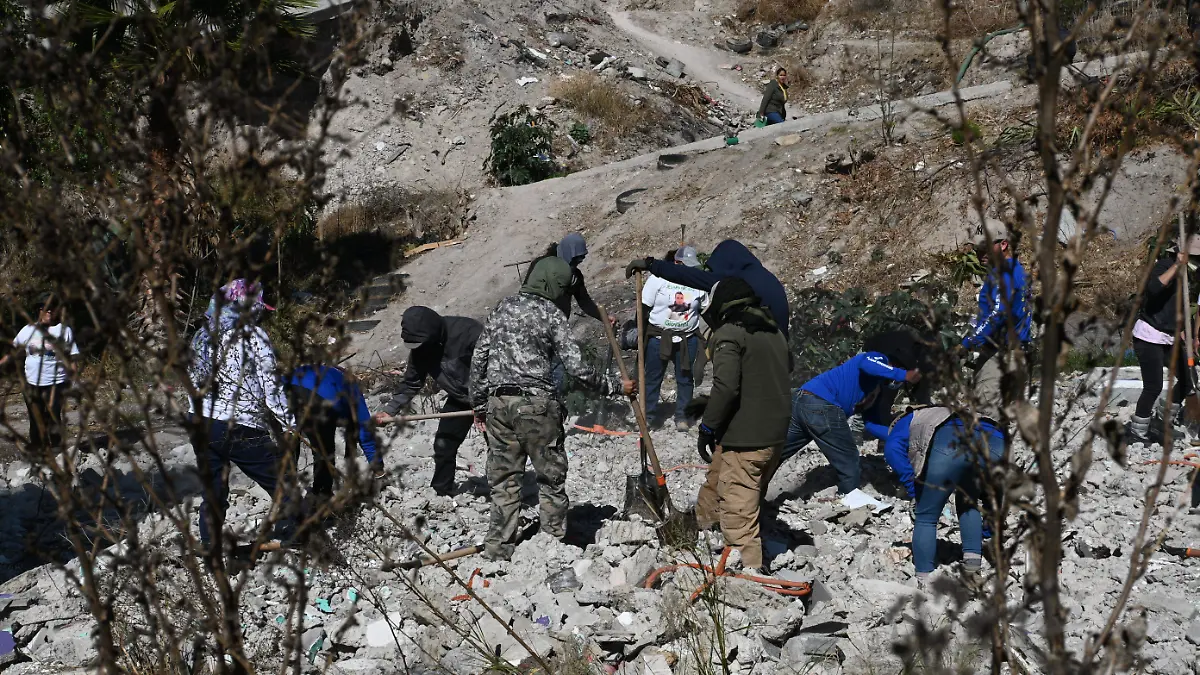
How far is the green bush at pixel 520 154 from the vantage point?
16.0 metres

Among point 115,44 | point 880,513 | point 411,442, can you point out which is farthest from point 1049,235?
→ point 115,44

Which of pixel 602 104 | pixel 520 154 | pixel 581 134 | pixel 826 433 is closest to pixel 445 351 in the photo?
pixel 826 433

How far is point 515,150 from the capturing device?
16.1m

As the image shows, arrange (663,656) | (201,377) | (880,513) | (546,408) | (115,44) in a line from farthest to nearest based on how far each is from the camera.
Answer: (115,44) < (880,513) < (546,408) < (663,656) < (201,377)

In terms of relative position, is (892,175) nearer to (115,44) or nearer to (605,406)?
(605,406)

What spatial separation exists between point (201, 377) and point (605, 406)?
5.10 m

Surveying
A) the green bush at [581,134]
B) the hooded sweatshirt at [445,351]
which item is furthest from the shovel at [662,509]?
the green bush at [581,134]

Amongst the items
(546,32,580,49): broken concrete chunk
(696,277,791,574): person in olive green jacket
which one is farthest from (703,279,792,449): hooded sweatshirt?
(546,32,580,49): broken concrete chunk

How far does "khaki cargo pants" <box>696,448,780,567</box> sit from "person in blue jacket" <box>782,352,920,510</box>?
0.92 m

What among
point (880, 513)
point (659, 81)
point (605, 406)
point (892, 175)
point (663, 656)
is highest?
point (659, 81)

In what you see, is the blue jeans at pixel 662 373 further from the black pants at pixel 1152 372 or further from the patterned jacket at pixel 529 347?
the black pants at pixel 1152 372

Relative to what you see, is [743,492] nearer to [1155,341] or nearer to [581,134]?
[1155,341]

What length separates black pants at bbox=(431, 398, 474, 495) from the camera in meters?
6.25

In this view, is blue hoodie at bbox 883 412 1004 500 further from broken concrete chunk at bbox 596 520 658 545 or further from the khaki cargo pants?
broken concrete chunk at bbox 596 520 658 545
